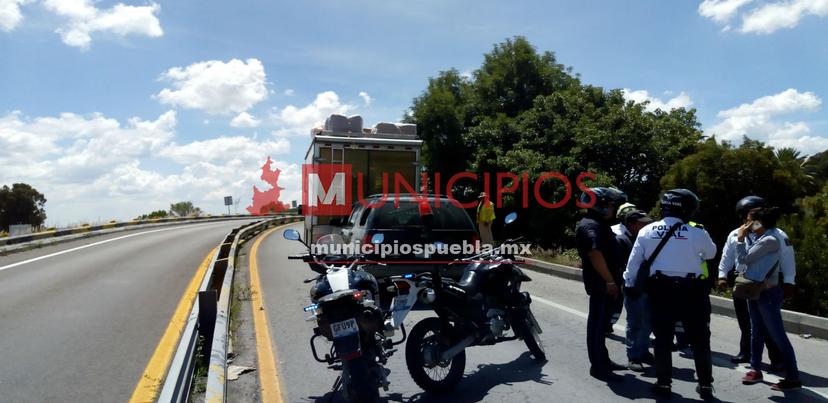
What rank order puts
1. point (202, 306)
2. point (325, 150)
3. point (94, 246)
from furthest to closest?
point (94, 246) < point (325, 150) < point (202, 306)

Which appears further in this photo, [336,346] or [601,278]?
[601,278]

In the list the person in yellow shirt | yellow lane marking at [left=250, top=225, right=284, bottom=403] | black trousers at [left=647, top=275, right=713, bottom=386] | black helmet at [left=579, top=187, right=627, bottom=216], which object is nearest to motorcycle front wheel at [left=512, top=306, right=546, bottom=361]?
black helmet at [left=579, top=187, right=627, bottom=216]

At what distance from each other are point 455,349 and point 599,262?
1485 millimetres

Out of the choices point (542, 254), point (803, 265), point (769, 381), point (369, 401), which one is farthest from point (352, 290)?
point (542, 254)

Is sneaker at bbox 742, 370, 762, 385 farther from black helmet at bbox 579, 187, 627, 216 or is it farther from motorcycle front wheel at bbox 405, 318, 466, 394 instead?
motorcycle front wheel at bbox 405, 318, 466, 394

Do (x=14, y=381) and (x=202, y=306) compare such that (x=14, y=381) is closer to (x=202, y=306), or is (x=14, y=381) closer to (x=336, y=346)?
(x=202, y=306)

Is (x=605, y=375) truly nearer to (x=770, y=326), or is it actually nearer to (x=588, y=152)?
(x=770, y=326)

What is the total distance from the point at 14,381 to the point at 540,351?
15.9 feet

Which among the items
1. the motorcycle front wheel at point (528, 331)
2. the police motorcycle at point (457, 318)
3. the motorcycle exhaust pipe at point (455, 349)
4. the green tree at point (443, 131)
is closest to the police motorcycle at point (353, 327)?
the police motorcycle at point (457, 318)

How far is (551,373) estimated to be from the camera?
5863 mm

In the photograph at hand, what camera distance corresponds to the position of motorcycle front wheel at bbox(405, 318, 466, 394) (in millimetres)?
5102

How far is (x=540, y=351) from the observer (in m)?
6.24

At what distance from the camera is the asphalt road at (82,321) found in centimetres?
549

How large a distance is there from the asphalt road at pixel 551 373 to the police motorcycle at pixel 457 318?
0.22 m
